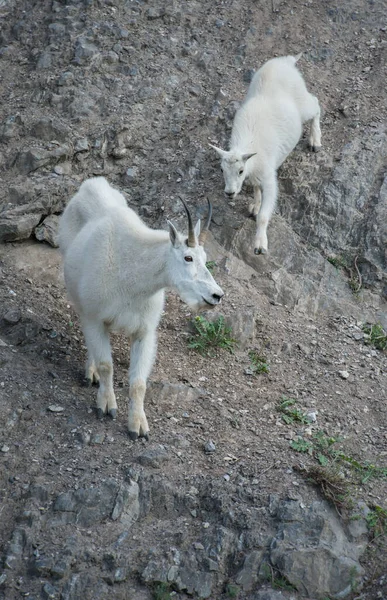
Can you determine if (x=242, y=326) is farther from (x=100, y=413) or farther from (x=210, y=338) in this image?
(x=100, y=413)

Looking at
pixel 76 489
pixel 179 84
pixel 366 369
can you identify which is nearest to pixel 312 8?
pixel 179 84

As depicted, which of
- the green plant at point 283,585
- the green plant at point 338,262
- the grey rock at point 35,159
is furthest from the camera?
the grey rock at point 35,159

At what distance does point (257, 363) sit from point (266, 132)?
338 cm

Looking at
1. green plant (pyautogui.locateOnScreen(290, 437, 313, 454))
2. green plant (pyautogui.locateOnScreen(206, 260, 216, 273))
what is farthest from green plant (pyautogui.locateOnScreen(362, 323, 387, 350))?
green plant (pyautogui.locateOnScreen(290, 437, 313, 454))

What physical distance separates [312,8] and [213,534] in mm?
9582

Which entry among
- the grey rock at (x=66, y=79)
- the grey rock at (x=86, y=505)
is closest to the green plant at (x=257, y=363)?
the grey rock at (x=86, y=505)

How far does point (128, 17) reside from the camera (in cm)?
1222

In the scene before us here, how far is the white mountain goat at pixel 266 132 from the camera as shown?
9.55 meters

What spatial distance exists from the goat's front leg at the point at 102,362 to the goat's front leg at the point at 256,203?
3.33m

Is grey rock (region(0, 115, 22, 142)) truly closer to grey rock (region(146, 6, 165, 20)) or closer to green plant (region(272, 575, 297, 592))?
grey rock (region(146, 6, 165, 20))

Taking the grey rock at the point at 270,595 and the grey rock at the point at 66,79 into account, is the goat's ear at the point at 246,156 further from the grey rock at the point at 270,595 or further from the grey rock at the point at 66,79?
the grey rock at the point at 270,595

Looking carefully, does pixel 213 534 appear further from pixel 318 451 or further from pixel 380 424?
pixel 380 424

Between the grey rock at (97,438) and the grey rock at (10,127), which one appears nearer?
the grey rock at (97,438)

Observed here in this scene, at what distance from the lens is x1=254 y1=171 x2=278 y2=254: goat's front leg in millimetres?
9438
